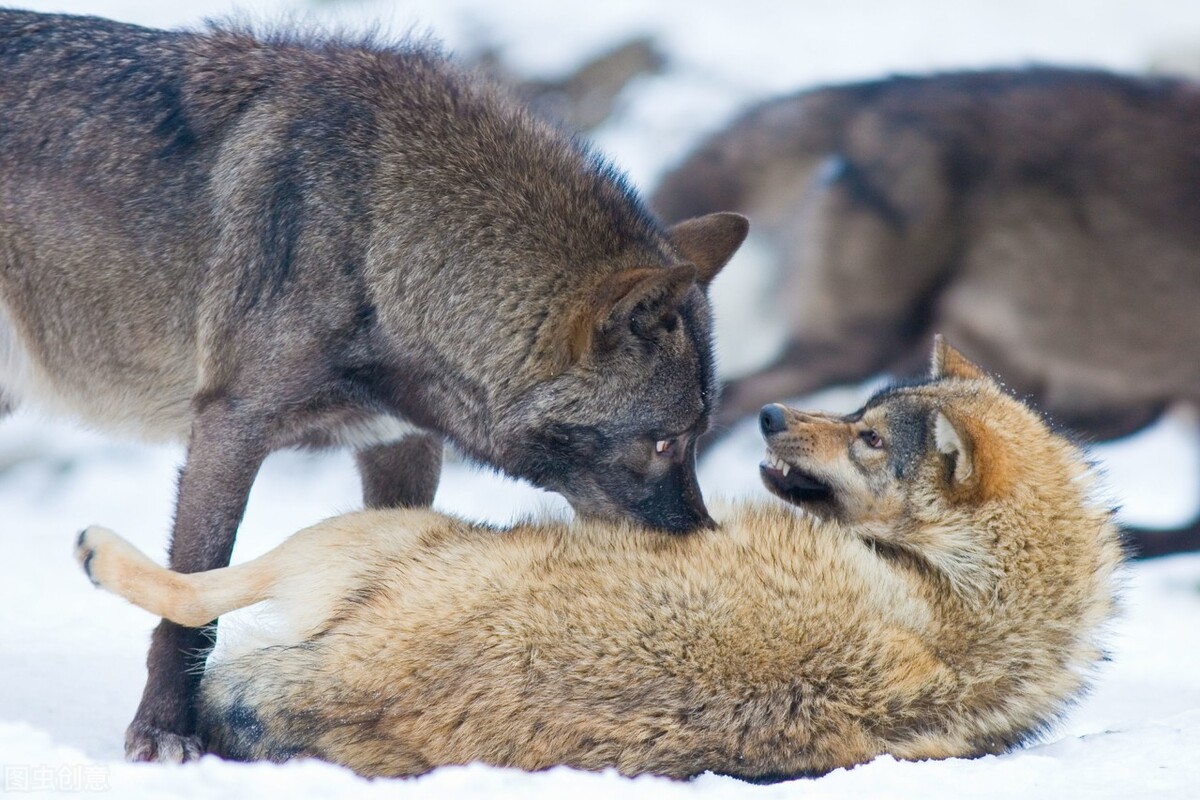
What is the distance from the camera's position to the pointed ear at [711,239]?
4559 millimetres

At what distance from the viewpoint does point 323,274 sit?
4020 millimetres

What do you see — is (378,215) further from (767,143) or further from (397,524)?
(767,143)

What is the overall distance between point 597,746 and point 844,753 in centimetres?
62

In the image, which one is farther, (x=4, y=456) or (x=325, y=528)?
(x=4, y=456)

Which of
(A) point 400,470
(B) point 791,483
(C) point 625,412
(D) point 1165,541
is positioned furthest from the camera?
(D) point 1165,541

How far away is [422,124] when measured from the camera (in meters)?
4.26

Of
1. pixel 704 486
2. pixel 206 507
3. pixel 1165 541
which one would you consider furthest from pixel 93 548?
pixel 1165 541

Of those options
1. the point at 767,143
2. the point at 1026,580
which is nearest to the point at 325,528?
the point at 1026,580

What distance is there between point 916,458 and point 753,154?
12.9ft

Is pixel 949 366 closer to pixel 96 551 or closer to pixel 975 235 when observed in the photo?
pixel 96 551

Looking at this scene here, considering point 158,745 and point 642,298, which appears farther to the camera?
point 642,298

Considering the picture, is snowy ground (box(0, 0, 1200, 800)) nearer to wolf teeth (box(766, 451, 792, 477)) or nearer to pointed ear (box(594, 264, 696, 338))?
wolf teeth (box(766, 451, 792, 477))

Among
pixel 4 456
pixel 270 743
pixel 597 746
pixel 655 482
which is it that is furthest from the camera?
pixel 4 456

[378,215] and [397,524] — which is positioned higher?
[378,215]
